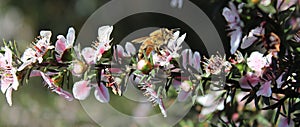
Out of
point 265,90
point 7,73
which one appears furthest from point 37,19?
point 265,90

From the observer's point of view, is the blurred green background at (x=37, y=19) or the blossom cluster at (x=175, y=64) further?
the blurred green background at (x=37, y=19)

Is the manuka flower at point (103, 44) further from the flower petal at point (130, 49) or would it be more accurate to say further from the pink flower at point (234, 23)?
the pink flower at point (234, 23)

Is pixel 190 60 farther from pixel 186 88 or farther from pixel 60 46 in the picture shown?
pixel 60 46

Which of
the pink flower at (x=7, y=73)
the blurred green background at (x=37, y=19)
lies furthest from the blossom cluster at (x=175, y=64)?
the blurred green background at (x=37, y=19)

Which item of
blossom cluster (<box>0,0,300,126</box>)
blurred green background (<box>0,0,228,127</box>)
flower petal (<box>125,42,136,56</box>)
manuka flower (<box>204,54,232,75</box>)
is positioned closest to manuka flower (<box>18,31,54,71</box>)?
blossom cluster (<box>0,0,300,126</box>)

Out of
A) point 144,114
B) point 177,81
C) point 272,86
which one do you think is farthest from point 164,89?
point 144,114

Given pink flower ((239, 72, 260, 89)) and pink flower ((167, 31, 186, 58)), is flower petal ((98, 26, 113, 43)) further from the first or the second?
pink flower ((239, 72, 260, 89))
